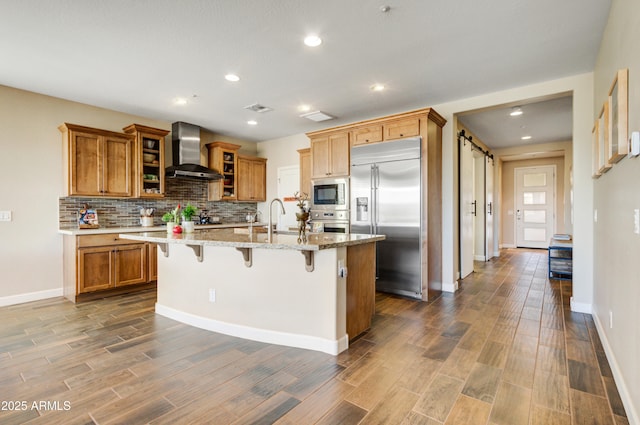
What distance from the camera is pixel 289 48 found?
9.95 ft

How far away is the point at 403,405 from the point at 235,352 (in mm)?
1362

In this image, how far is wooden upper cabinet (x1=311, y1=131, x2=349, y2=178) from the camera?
4.91 m

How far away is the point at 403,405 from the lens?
6.19ft

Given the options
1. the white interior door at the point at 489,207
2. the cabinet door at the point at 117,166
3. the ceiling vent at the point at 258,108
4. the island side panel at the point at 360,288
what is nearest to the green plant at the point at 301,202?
the island side panel at the point at 360,288

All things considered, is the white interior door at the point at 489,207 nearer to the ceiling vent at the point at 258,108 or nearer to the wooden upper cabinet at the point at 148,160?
the ceiling vent at the point at 258,108

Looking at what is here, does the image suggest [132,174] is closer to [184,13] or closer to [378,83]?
[184,13]

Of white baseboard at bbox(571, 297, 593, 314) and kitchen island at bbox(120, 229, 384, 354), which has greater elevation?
kitchen island at bbox(120, 229, 384, 354)

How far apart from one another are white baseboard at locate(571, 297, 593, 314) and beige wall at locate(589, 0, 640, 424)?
75cm

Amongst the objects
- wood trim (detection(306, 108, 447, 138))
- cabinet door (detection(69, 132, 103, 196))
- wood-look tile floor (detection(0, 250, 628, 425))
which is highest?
wood trim (detection(306, 108, 447, 138))

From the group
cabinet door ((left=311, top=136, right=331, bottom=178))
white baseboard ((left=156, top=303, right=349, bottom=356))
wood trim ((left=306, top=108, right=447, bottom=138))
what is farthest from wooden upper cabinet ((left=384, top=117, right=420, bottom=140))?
white baseboard ((left=156, top=303, right=349, bottom=356))

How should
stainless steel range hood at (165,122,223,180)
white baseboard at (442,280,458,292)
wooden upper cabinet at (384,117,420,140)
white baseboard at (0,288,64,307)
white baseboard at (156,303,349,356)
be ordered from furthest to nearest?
stainless steel range hood at (165,122,223,180) < white baseboard at (442,280,458,292) < wooden upper cabinet at (384,117,420,140) < white baseboard at (0,288,64,307) < white baseboard at (156,303,349,356)

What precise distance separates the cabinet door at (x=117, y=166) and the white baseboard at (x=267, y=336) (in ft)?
7.77

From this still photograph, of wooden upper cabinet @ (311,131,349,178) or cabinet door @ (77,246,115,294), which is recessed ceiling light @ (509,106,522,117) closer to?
wooden upper cabinet @ (311,131,349,178)

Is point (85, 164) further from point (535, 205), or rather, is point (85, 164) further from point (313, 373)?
point (535, 205)
